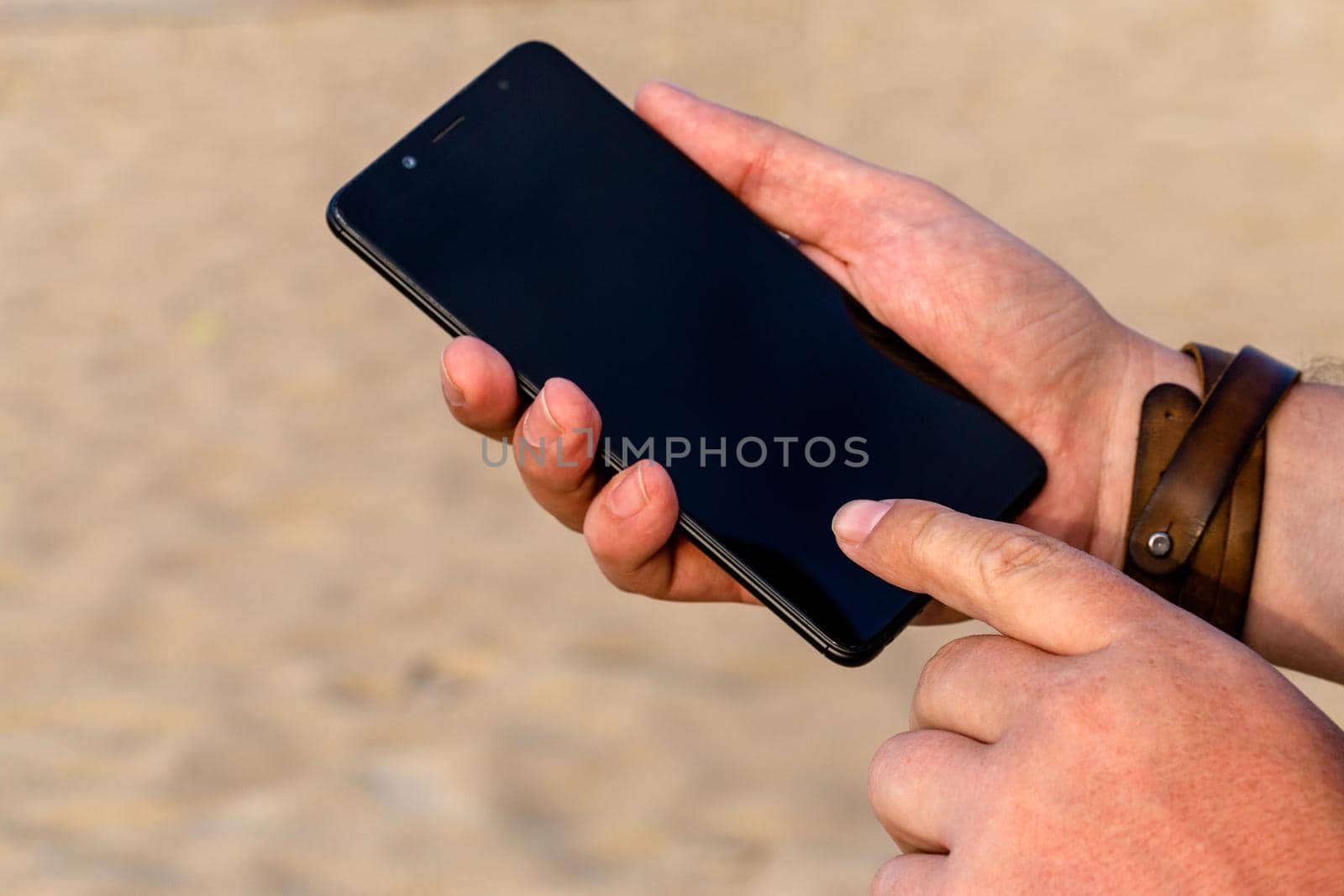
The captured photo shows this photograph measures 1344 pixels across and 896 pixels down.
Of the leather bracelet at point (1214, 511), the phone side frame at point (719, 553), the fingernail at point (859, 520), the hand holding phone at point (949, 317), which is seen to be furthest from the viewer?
the hand holding phone at point (949, 317)

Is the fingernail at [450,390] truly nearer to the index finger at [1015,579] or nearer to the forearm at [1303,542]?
the index finger at [1015,579]

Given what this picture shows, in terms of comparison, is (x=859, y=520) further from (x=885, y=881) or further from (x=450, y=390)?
(x=450, y=390)

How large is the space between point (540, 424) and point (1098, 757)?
2.77 ft

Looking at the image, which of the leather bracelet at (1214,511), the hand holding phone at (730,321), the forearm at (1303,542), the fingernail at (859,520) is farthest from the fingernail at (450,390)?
the forearm at (1303,542)

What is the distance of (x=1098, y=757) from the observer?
1.02 metres

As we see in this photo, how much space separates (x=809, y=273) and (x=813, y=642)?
0.62 meters

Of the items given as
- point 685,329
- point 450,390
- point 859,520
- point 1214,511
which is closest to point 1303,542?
point 1214,511

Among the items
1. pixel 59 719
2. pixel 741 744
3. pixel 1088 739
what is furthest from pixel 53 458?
pixel 1088 739

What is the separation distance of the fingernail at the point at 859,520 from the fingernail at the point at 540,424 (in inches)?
17.0

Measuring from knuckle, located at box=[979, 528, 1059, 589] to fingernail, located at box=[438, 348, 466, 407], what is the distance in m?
0.78

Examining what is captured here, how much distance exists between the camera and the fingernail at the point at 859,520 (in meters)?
1.31

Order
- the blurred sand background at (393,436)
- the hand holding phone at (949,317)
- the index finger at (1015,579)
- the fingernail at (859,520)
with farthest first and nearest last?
the blurred sand background at (393,436)
the hand holding phone at (949,317)
the fingernail at (859,520)
the index finger at (1015,579)

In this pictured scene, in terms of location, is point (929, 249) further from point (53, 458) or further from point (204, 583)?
point (53, 458)

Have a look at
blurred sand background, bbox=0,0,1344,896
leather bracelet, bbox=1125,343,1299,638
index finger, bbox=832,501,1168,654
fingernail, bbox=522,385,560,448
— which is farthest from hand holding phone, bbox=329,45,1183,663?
blurred sand background, bbox=0,0,1344,896
